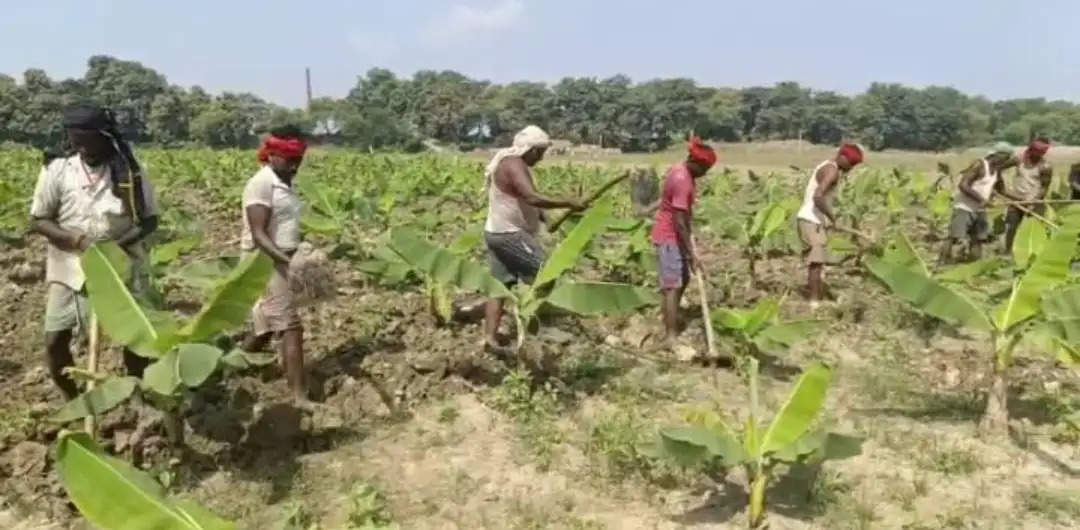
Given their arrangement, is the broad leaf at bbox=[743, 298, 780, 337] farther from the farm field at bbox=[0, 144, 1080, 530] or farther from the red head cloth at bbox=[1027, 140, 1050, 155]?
the red head cloth at bbox=[1027, 140, 1050, 155]

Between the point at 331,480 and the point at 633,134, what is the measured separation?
187 feet

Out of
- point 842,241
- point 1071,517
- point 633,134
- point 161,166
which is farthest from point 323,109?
point 1071,517

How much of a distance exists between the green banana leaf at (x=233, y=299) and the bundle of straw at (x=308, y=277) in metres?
1.00

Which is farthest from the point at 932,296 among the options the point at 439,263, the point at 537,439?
the point at 439,263

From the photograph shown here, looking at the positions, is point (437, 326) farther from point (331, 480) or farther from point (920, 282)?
point (920, 282)

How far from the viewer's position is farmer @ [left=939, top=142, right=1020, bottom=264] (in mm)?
10258

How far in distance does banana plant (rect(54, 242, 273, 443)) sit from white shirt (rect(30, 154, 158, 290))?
0.37 m

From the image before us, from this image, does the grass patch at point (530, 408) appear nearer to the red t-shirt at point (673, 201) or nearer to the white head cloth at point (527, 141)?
the white head cloth at point (527, 141)

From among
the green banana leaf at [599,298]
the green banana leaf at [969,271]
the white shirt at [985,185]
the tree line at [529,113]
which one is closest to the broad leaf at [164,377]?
the green banana leaf at [599,298]

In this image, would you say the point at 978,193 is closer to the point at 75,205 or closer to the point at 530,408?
the point at 530,408

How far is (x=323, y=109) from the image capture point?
6162 centimetres

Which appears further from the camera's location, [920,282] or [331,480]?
[920,282]

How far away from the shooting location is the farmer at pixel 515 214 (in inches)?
235

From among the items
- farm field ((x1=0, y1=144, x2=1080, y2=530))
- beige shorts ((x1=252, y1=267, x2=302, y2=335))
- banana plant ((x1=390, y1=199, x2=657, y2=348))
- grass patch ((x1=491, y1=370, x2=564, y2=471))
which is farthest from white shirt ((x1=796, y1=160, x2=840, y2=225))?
beige shorts ((x1=252, y1=267, x2=302, y2=335))
